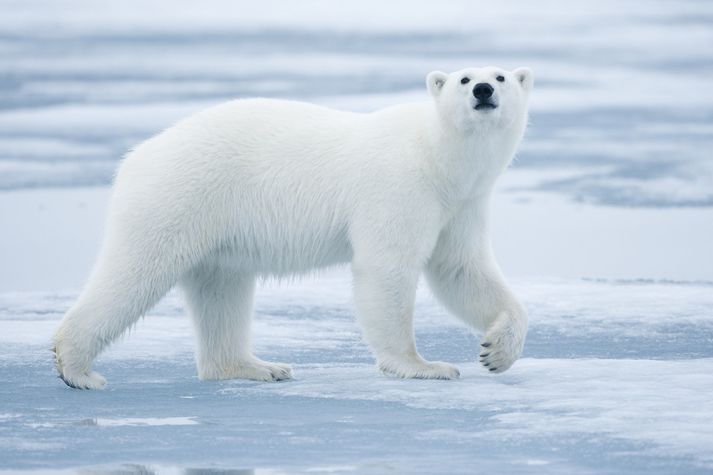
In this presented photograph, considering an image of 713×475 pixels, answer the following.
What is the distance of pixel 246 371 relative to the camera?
605cm

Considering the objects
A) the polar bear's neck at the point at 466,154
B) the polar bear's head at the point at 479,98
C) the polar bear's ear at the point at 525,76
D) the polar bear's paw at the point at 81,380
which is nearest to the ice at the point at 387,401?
the polar bear's paw at the point at 81,380

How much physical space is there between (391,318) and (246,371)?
80 cm

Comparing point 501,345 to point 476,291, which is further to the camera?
point 476,291

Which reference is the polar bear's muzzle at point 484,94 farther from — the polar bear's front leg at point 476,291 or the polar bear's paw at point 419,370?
the polar bear's paw at point 419,370

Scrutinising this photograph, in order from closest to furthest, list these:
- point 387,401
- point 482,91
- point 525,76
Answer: point 387,401, point 482,91, point 525,76

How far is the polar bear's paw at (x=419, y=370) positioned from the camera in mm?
5672

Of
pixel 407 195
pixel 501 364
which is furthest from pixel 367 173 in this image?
pixel 501 364

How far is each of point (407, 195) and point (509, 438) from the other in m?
1.65

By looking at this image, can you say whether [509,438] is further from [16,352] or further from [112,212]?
[16,352]

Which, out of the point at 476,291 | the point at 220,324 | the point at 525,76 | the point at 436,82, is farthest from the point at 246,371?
the point at 525,76

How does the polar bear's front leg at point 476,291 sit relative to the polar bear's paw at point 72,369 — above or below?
above

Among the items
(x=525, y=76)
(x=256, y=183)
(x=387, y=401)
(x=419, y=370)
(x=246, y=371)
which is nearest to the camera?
(x=387, y=401)

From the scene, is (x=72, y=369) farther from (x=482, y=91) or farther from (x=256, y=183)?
(x=482, y=91)

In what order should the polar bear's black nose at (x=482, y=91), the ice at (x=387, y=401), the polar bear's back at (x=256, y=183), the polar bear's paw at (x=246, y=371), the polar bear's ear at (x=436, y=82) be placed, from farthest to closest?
1. the polar bear's paw at (x=246, y=371)
2. the polar bear's ear at (x=436, y=82)
3. the polar bear's back at (x=256, y=183)
4. the polar bear's black nose at (x=482, y=91)
5. the ice at (x=387, y=401)
